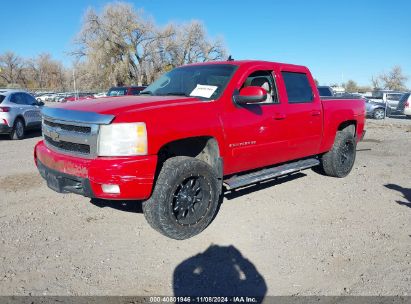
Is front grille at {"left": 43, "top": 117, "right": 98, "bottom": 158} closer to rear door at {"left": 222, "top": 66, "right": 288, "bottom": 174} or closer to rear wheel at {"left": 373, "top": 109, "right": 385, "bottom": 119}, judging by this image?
rear door at {"left": 222, "top": 66, "right": 288, "bottom": 174}

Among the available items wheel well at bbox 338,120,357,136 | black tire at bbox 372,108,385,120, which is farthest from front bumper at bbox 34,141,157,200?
black tire at bbox 372,108,385,120

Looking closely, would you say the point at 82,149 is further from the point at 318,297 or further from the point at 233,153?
the point at 318,297

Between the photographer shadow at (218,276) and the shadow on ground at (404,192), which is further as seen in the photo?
the shadow on ground at (404,192)

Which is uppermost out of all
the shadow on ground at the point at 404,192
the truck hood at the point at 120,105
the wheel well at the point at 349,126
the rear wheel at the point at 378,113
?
the truck hood at the point at 120,105

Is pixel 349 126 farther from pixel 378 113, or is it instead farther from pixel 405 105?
pixel 378 113

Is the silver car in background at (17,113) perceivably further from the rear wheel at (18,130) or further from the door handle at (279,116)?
the door handle at (279,116)

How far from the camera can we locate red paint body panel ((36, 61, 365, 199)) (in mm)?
3557

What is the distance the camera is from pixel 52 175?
399 cm

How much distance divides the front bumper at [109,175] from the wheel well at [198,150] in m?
0.47

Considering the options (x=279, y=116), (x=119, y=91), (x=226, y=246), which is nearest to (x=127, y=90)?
(x=119, y=91)

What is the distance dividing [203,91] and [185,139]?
801 mm

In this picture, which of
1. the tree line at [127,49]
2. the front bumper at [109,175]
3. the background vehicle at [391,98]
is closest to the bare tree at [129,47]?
the tree line at [127,49]

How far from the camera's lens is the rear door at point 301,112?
5301mm

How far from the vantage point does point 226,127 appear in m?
4.27
